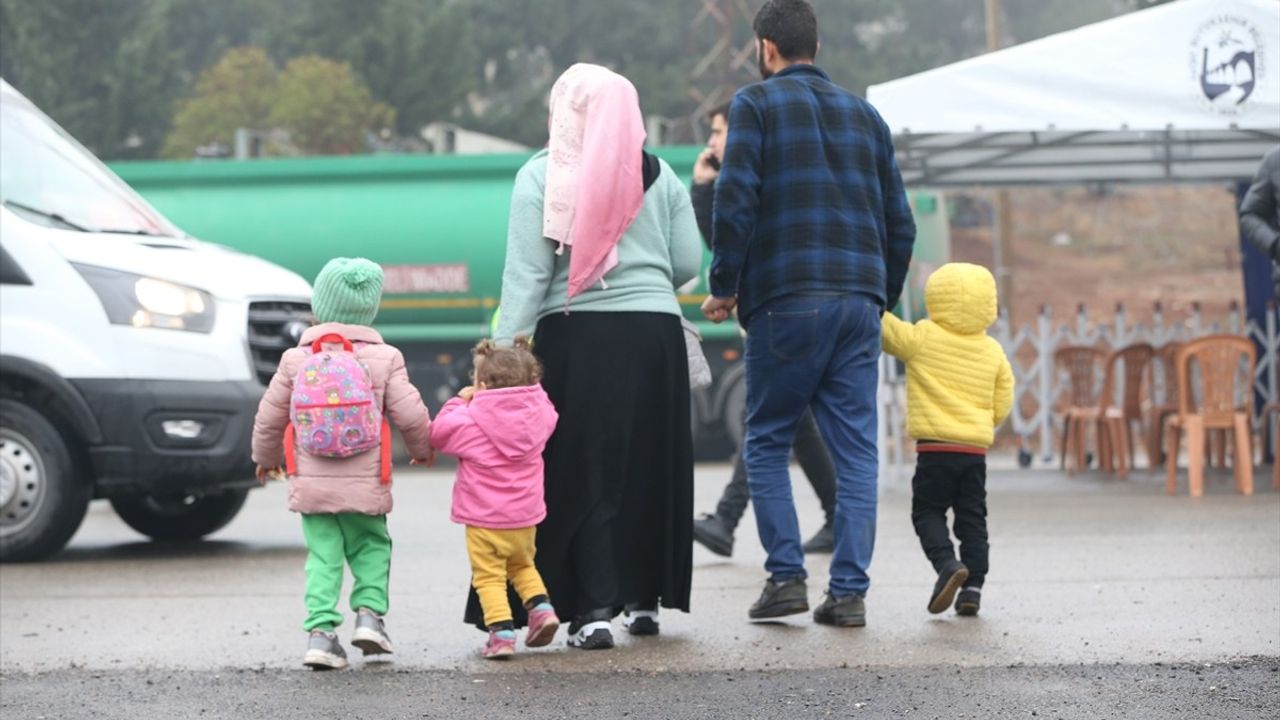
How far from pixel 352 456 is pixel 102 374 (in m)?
3.43

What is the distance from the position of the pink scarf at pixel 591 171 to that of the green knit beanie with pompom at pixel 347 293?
0.57 metres

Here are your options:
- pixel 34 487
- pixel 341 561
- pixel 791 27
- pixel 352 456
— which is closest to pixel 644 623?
pixel 341 561

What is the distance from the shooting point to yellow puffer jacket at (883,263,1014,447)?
270 inches

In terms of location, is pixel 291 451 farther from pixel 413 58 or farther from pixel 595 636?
pixel 413 58

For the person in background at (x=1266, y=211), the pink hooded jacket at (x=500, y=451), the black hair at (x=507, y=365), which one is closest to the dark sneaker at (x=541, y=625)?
the pink hooded jacket at (x=500, y=451)

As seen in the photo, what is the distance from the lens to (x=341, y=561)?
615 centimetres

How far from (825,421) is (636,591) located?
2.87ft

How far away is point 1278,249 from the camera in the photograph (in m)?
9.44

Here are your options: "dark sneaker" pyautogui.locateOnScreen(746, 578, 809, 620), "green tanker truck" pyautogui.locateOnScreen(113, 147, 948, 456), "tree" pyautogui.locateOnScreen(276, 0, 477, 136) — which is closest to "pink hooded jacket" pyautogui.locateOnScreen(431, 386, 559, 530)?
"dark sneaker" pyautogui.locateOnScreen(746, 578, 809, 620)

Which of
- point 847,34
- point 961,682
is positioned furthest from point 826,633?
point 847,34

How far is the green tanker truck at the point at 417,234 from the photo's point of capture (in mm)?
19047

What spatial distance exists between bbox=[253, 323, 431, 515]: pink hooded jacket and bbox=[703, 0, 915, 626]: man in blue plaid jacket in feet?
3.55

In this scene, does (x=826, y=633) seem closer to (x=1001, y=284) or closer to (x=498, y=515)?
(x=498, y=515)

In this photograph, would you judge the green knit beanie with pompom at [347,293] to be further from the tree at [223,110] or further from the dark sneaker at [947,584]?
the tree at [223,110]
